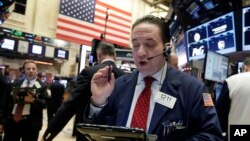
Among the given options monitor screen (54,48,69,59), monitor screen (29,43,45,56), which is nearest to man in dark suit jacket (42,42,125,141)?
monitor screen (29,43,45,56)

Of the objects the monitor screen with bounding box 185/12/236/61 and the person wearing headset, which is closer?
the person wearing headset

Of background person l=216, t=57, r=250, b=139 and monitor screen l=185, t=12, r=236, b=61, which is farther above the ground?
monitor screen l=185, t=12, r=236, b=61

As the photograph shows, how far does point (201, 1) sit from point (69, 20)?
26.5 ft

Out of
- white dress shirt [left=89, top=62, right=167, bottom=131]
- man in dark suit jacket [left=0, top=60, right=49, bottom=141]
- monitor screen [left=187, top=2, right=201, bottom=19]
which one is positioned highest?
monitor screen [left=187, top=2, right=201, bottom=19]

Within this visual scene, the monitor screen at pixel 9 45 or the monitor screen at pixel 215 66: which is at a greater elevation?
the monitor screen at pixel 9 45

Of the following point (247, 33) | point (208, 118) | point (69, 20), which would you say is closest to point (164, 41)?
point (208, 118)

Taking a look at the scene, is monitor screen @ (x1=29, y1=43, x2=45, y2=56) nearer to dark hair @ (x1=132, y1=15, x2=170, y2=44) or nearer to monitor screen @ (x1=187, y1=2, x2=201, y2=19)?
monitor screen @ (x1=187, y1=2, x2=201, y2=19)

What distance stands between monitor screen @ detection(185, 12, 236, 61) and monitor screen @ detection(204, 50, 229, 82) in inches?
52.8

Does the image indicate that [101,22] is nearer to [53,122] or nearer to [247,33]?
[247,33]

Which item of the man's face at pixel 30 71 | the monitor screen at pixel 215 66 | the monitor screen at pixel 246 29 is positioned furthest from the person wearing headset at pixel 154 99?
the monitor screen at pixel 246 29

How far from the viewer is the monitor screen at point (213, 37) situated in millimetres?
5211

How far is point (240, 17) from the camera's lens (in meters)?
5.02

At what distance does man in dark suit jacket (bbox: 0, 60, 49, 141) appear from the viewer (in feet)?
13.4

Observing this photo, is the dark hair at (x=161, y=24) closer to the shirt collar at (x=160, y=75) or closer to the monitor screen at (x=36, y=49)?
the shirt collar at (x=160, y=75)
